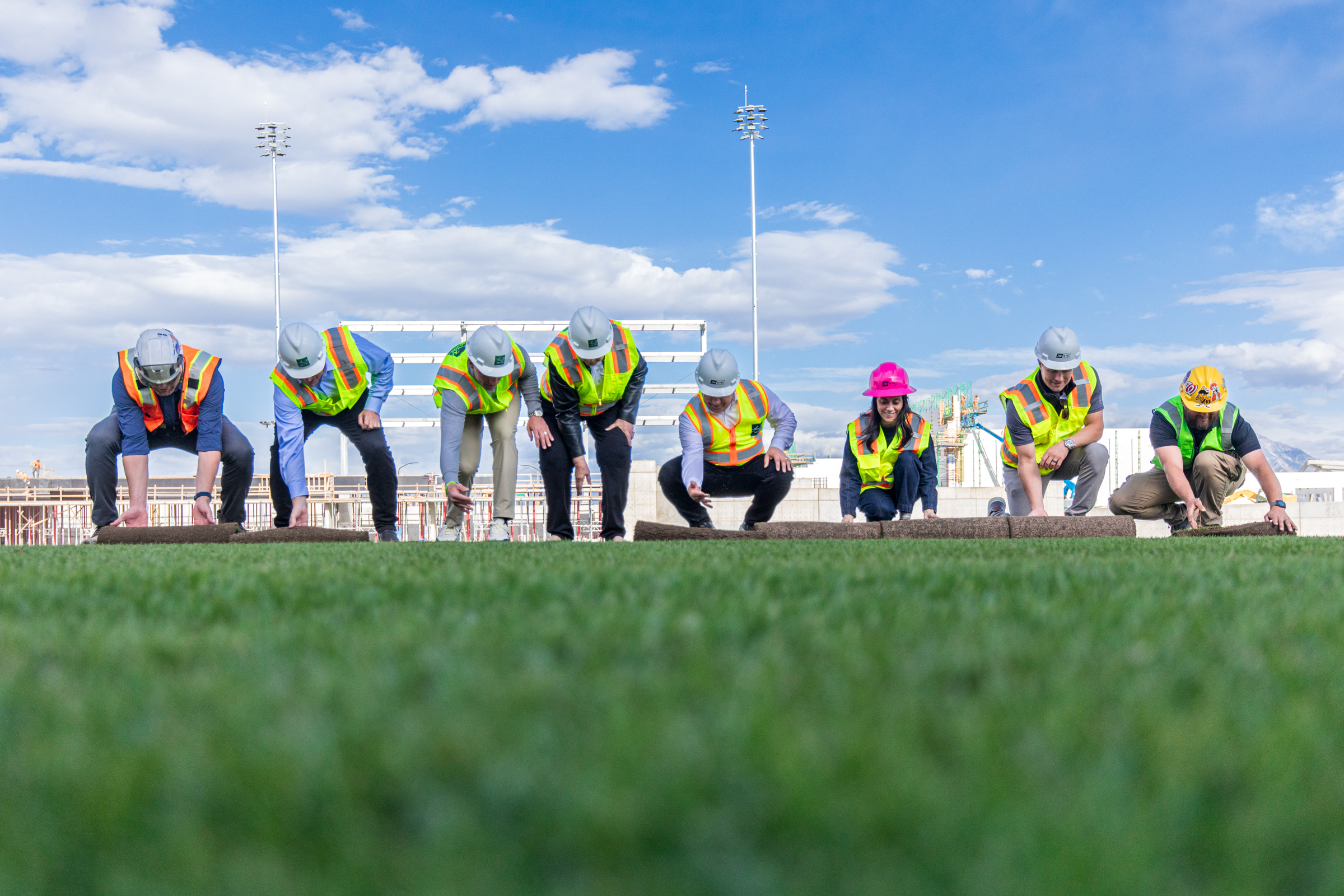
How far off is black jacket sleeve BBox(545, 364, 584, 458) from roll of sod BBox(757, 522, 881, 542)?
1.59 meters

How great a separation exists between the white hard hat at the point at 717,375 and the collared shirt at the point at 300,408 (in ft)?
7.83

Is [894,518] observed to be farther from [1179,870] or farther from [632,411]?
[1179,870]

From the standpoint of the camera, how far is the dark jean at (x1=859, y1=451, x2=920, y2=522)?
771cm

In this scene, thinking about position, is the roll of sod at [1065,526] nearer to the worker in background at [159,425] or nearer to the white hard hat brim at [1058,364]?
the white hard hat brim at [1058,364]

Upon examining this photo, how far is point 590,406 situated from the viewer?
6742mm

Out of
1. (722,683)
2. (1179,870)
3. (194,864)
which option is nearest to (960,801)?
(1179,870)

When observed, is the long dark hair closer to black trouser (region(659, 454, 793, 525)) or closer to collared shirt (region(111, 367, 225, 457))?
black trouser (region(659, 454, 793, 525))

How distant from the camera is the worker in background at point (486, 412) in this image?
656cm

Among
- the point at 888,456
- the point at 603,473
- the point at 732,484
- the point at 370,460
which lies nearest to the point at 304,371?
the point at 370,460

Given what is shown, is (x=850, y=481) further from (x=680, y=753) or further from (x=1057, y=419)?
(x=680, y=753)

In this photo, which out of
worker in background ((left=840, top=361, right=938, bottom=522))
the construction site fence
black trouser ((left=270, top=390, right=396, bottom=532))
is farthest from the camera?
the construction site fence

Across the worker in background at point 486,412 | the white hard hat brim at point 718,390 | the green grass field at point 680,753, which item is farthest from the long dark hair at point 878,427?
the green grass field at point 680,753

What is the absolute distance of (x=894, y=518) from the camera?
845cm

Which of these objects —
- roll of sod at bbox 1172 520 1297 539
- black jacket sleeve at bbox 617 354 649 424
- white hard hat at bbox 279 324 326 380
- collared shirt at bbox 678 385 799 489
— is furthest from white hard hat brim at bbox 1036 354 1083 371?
white hard hat at bbox 279 324 326 380
